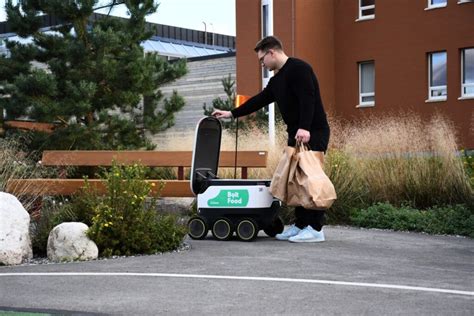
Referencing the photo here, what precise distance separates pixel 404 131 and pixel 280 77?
6.91 meters

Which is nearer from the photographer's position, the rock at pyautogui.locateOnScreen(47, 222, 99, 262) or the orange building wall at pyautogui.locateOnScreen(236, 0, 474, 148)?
the rock at pyautogui.locateOnScreen(47, 222, 99, 262)

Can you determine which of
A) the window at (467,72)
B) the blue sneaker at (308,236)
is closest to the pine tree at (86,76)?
the blue sneaker at (308,236)

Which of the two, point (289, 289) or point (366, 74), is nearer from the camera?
point (289, 289)

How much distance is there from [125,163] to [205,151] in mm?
2455

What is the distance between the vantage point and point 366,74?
3447cm

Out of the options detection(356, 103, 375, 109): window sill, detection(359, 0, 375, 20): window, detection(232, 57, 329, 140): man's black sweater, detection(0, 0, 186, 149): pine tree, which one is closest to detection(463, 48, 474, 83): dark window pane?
detection(356, 103, 375, 109): window sill

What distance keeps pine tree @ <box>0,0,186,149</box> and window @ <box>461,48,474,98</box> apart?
51.2 ft

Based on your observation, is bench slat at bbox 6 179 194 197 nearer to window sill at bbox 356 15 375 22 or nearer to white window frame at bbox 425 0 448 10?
white window frame at bbox 425 0 448 10

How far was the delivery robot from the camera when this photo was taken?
9.95 metres

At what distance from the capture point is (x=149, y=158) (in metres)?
13.3

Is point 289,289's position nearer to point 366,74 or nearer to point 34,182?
point 34,182

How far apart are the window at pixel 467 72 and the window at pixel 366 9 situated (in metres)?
4.35

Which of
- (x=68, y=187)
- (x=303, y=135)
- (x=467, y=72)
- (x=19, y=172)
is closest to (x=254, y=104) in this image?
(x=303, y=135)

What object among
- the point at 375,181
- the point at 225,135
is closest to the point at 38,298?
the point at 375,181
